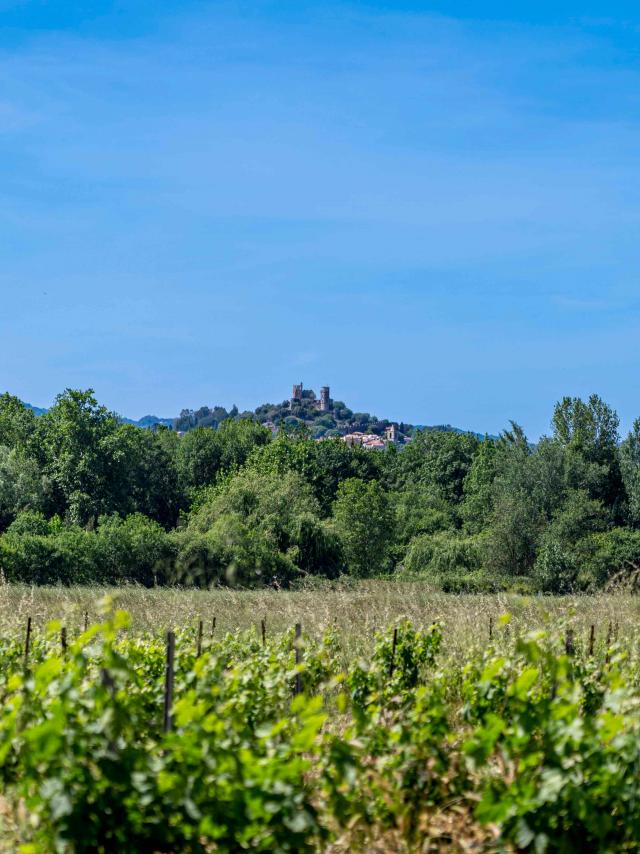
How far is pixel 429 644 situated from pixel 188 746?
20.3ft

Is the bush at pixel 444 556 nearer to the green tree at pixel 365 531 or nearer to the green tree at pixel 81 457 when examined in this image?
the green tree at pixel 365 531

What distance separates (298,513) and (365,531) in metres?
5.08

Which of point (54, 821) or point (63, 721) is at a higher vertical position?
point (63, 721)

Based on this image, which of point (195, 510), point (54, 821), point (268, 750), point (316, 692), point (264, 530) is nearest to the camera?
point (54, 821)

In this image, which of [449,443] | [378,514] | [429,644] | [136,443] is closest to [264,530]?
[378,514]

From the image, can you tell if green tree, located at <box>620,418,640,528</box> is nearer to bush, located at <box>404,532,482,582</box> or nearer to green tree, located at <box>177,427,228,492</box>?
bush, located at <box>404,532,482,582</box>

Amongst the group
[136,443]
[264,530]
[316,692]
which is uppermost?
[136,443]

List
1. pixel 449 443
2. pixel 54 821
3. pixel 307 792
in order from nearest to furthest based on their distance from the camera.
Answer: pixel 54 821 → pixel 307 792 → pixel 449 443

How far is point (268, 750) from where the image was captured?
3.88 m

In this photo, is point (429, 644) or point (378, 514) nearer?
point (429, 644)

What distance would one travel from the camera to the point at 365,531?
4172cm

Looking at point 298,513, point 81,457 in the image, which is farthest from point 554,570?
point 81,457

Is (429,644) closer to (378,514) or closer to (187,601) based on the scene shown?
(187,601)

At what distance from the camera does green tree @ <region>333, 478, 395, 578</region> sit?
41.5m
